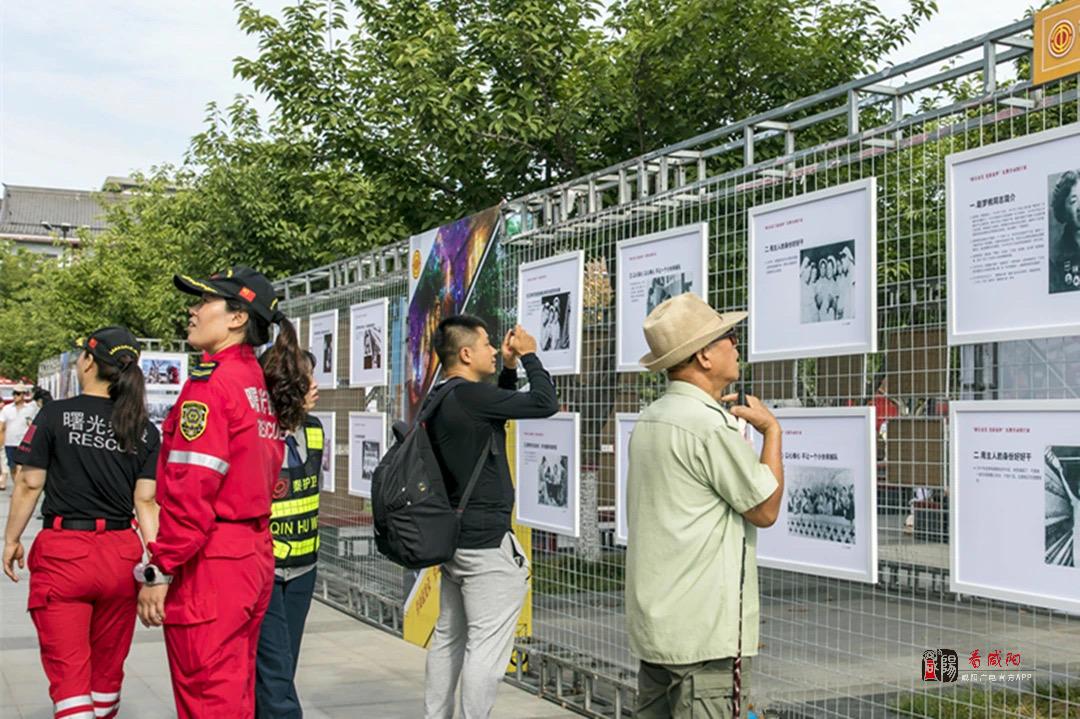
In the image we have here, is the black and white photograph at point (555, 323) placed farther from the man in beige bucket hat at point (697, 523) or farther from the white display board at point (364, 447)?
the man in beige bucket hat at point (697, 523)

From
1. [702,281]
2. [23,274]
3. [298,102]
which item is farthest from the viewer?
[23,274]

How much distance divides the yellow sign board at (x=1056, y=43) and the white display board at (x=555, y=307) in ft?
9.68

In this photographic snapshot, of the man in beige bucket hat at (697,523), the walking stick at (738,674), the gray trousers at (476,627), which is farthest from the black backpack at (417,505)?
the walking stick at (738,674)

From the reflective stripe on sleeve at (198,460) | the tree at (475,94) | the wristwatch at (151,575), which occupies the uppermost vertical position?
the tree at (475,94)

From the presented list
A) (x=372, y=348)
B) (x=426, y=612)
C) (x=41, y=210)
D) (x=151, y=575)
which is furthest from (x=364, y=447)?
(x=41, y=210)

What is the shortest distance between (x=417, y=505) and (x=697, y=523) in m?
1.81

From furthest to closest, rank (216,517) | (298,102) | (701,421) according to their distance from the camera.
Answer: (298,102), (216,517), (701,421)

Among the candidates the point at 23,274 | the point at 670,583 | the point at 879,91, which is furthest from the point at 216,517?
the point at 23,274

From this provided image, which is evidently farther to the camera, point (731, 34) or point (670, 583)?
point (731, 34)

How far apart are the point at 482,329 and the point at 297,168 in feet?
28.0

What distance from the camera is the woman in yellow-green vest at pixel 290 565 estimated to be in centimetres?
515

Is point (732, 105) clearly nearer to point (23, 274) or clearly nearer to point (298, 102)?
point (298, 102)

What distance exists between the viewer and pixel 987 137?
4.12 m

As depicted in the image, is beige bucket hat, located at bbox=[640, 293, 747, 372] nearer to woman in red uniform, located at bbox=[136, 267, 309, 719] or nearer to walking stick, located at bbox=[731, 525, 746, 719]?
walking stick, located at bbox=[731, 525, 746, 719]
